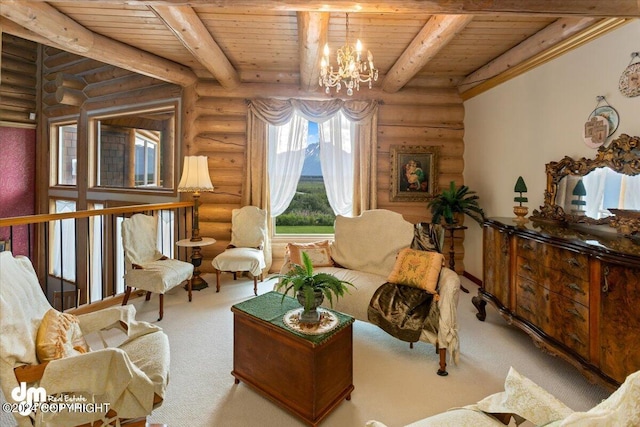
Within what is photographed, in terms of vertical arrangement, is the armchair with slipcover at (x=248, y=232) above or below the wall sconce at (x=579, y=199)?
below

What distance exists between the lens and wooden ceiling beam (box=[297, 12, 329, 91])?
2.85 m

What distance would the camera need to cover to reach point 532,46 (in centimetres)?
348

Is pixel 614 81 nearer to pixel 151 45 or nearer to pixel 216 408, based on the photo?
pixel 216 408

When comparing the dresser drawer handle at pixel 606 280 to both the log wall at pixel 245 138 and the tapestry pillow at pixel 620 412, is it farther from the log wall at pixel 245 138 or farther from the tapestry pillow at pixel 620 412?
the log wall at pixel 245 138

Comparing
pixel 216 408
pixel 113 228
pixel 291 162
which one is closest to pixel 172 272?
pixel 216 408

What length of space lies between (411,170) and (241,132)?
2.71m

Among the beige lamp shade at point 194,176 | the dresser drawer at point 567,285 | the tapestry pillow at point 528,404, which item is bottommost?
the tapestry pillow at point 528,404

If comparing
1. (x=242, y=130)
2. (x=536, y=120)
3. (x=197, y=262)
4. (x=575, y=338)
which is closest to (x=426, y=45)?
(x=536, y=120)

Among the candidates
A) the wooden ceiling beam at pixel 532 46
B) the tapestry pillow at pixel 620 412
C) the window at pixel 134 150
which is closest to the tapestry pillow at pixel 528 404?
the tapestry pillow at pixel 620 412

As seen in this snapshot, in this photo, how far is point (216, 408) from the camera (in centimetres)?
211

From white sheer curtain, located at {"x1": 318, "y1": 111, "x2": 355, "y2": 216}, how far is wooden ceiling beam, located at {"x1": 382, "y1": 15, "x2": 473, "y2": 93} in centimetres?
93

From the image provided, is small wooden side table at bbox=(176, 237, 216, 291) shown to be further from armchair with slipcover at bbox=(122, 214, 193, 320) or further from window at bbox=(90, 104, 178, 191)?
window at bbox=(90, 104, 178, 191)

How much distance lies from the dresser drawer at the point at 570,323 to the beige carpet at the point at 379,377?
0.35m

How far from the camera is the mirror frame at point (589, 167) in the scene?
2490mm
